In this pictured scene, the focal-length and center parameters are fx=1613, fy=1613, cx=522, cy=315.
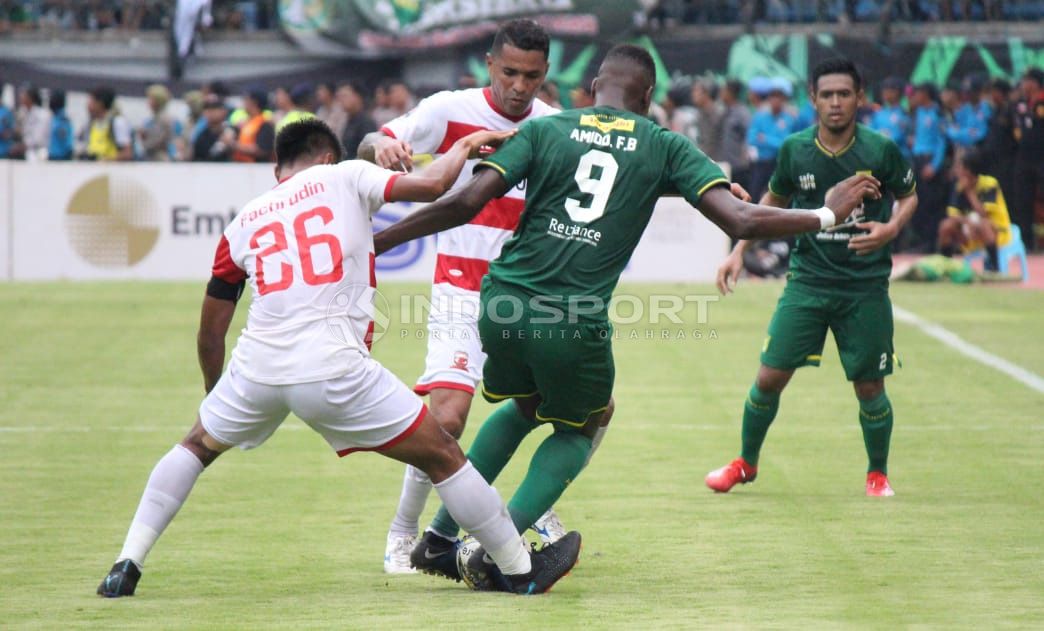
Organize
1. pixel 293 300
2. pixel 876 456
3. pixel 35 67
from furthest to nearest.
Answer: pixel 35 67
pixel 876 456
pixel 293 300

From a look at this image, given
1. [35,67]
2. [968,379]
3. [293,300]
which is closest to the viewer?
[293,300]

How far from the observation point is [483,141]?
20.1 feet

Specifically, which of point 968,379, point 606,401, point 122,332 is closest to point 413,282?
point 122,332

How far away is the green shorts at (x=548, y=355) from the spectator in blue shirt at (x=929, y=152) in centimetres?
1857

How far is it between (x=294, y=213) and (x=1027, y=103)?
66.5 feet

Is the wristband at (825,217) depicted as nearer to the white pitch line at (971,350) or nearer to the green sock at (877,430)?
the green sock at (877,430)

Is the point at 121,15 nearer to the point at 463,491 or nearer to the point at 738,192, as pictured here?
the point at 738,192

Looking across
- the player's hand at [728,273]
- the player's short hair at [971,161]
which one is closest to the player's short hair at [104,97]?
the player's short hair at [971,161]

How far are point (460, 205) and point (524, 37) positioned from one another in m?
1.22

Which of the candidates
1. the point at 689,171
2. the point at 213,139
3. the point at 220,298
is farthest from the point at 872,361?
the point at 213,139

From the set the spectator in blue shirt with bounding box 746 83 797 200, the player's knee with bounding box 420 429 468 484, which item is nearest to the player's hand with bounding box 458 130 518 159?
the player's knee with bounding box 420 429 468 484

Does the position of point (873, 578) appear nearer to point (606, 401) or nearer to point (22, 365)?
point (606, 401)

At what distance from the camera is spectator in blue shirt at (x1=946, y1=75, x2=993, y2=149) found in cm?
2433

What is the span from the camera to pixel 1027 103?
24.2 meters
